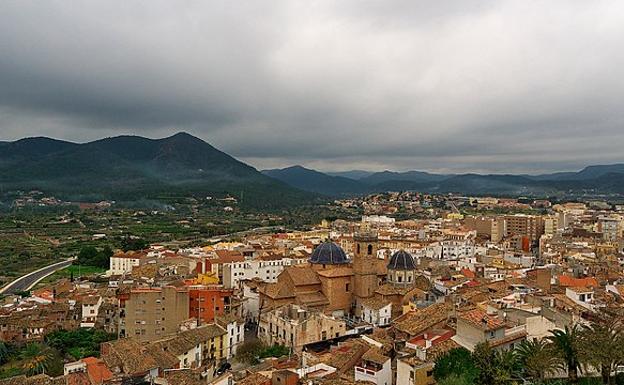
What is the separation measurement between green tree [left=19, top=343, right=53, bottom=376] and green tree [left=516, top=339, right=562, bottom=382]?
2737cm

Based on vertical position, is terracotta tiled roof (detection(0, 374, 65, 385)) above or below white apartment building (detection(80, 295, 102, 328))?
above

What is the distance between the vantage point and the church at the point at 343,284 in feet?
137

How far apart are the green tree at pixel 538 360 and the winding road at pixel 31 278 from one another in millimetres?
58142

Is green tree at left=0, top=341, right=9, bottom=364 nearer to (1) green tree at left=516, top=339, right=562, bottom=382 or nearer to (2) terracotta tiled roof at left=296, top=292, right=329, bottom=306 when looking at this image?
(2) terracotta tiled roof at left=296, top=292, right=329, bottom=306

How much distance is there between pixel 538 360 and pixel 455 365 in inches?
120

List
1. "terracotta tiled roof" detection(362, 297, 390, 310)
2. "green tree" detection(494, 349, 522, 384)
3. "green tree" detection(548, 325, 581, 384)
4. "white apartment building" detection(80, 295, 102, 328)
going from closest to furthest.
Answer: "green tree" detection(494, 349, 522, 384), "green tree" detection(548, 325, 581, 384), "terracotta tiled roof" detection(362, 297, 390, 310), "white apartment building" detection(80, 295, 102, 328)

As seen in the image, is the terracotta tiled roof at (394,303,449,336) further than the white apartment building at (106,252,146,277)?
No

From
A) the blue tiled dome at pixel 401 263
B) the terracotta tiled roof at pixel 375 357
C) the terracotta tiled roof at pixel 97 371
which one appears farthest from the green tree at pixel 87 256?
the terracotta tiled roof at pixel 375 357

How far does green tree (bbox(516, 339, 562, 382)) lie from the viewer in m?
20.9

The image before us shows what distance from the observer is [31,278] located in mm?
71688

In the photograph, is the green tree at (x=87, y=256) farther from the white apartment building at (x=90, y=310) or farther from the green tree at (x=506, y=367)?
the green tree at (x=506, y=367)

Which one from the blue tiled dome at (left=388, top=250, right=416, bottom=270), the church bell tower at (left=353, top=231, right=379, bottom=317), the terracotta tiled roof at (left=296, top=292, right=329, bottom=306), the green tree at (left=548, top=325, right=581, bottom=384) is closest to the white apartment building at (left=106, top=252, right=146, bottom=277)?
the terracotta tiled roof at (left=296, top=292, right=329, bottom=306)

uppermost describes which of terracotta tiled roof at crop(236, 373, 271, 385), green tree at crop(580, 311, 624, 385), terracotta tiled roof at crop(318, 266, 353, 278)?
green tree at crop(580, 311, 624, 385)

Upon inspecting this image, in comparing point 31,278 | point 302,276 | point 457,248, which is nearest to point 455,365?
point 302,276
